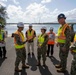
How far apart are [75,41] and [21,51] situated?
309cm

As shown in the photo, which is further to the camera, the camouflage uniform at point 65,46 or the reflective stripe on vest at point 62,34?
the reflective stripe on vest at point 62,34

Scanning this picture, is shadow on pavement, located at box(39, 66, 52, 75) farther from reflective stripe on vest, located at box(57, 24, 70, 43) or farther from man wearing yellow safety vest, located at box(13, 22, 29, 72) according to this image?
reflective stripe on vest, located at box(57, 24, 70, 43)

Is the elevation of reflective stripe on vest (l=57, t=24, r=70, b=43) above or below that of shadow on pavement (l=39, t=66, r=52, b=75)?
above

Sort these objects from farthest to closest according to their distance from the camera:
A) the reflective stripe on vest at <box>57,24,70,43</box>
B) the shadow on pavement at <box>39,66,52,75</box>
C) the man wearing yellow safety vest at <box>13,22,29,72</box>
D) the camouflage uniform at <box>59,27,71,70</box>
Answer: the shadow on pavement at <box>39,66,52,75</box>
the man wearing yellow safety vest at <box>13,22,29,72</box>
the reflective stripe on vest at <box>57,24,70,43</box>
the camouflage uniform at <box>59,27,71,70</box>

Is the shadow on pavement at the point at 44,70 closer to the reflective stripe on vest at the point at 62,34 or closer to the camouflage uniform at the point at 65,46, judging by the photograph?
the camouflage uniform at the point at 65,46

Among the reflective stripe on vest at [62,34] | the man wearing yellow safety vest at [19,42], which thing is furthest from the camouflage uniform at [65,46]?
the man wearing yellow safety vest at [19,42]

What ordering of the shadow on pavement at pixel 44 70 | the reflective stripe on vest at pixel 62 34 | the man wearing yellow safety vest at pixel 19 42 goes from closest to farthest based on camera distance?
1. the reflective stripe on vest at pixel 62 34
2. the man wearing yellow safety vest at pixel 19 42
3. the shadow on pavement at pixel 44 70

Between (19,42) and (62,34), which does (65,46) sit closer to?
(62,34)

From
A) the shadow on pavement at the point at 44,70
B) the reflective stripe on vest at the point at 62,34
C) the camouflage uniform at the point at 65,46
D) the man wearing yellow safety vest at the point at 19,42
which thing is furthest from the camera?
the shadow on pavement at the point at 44,70

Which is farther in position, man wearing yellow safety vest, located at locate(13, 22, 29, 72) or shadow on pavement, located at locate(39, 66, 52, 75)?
shadow on pavement, located at locate(39, 66, 52, 75)

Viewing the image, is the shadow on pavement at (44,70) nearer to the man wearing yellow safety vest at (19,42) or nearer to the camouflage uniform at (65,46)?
the camouflage uniform at (65,46)

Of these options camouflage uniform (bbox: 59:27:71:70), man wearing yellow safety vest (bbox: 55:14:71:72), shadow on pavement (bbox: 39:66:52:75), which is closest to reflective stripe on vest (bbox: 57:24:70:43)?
man wearing yellow safety vest (bbox: 55:14:71:72)

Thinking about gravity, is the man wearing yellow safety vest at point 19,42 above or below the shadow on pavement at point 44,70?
above

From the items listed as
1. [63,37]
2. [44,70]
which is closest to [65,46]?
[63,37]
